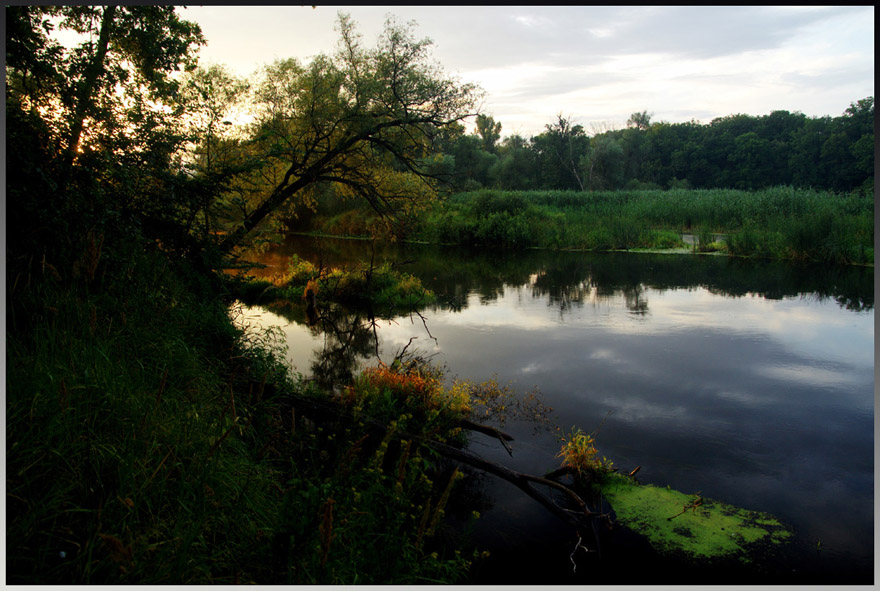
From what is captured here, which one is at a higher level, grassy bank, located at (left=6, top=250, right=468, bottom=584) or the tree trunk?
the tree trunk

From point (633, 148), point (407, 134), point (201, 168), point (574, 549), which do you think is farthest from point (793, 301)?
point (633, 148)

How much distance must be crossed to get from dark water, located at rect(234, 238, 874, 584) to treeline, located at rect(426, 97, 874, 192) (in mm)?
26250

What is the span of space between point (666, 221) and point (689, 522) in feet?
94.1

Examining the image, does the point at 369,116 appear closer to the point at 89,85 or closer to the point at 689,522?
the point at 89,85

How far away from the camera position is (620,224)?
29.3 metres

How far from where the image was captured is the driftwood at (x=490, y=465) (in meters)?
4.79

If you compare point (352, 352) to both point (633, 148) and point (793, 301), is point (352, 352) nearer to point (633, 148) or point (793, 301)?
point (793, 301)

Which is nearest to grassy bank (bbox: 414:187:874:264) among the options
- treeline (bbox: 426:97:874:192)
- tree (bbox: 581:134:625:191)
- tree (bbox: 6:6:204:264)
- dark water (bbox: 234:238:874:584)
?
dark water (bbox: 234:238:874:584)

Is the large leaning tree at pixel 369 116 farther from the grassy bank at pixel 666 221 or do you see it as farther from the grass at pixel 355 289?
the grassy bank at pixel 666 221

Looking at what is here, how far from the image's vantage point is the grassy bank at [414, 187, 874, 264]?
20.8 metres

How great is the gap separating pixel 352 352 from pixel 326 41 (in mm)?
8105

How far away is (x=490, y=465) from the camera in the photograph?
505 cm

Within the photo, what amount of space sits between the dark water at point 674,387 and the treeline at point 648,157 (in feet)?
86.1

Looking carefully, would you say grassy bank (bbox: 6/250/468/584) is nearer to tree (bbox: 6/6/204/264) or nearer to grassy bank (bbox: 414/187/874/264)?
tree (bbox: 6/6/204/264)
